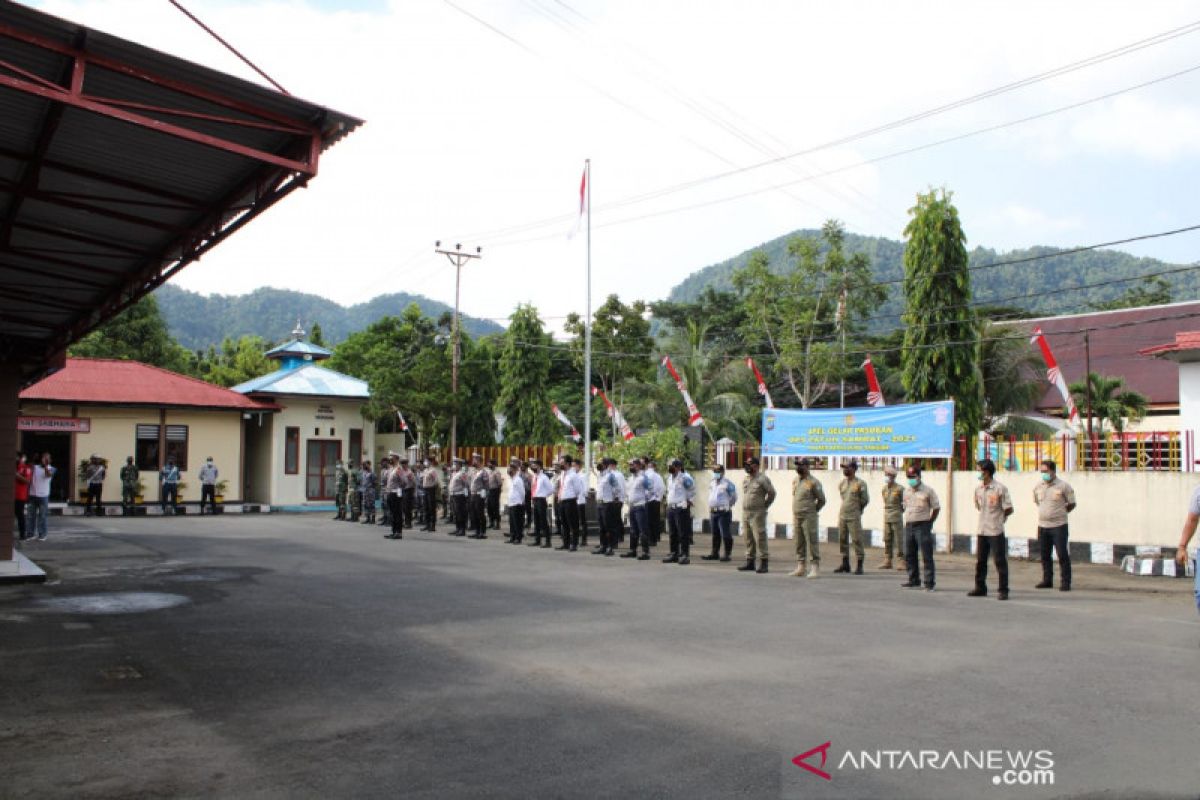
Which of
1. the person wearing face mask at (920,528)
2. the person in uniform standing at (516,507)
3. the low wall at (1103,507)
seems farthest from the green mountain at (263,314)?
the person wearing face mask at (920,528)

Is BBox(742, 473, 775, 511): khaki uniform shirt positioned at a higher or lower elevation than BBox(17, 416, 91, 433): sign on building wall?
lower

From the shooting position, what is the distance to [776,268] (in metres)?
126

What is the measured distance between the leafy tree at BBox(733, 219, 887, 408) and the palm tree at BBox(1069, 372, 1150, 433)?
765 centimetres

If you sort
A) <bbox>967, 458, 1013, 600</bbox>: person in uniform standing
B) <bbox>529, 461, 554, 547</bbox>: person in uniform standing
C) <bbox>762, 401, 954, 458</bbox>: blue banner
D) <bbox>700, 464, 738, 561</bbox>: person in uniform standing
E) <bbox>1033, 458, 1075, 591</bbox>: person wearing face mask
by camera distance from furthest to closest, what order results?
<bbox>529, 461, 554, 547</bbox>: person in uniform standing
<bbox>762, 401, 954, 458</bbox>: blue banner
<bbox>700, 464, 738, 561</bbox>: person in uniform standing
<bbox>1033, 458, 1075, 591</bbox>: person wearing face mask
<bbox>967, 458, 1013, 600</bbox>: person in uniform standing

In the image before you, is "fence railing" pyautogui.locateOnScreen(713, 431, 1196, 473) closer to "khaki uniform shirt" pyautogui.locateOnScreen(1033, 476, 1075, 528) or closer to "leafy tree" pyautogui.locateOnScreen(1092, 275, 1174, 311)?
"khaki uniform shirt" pyautogui.locateOnScreen(1033, 476, 1075, 528)

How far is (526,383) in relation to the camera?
3619cm

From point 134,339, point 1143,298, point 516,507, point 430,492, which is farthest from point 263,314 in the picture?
point 516,507

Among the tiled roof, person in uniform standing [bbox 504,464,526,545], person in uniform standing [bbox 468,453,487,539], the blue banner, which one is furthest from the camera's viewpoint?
the tiled roof

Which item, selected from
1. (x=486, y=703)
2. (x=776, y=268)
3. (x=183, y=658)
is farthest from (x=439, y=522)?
(x=776, y=268)

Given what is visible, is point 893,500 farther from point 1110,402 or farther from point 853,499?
point 1110,402

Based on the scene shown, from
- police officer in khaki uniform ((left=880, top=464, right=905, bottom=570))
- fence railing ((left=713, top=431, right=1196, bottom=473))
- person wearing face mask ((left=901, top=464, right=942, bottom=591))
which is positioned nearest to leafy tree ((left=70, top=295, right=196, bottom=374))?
fence railing ((left=713, top=431, right=1196, bottom=473))

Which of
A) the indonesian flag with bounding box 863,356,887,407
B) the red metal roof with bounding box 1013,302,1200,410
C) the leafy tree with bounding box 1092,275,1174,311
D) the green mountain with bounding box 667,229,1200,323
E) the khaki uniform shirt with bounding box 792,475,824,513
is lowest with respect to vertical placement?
the khaki uniform shirt with bounding box 792,475,824,513

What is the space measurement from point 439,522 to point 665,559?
38.2ft

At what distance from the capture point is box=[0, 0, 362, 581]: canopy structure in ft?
20.6
